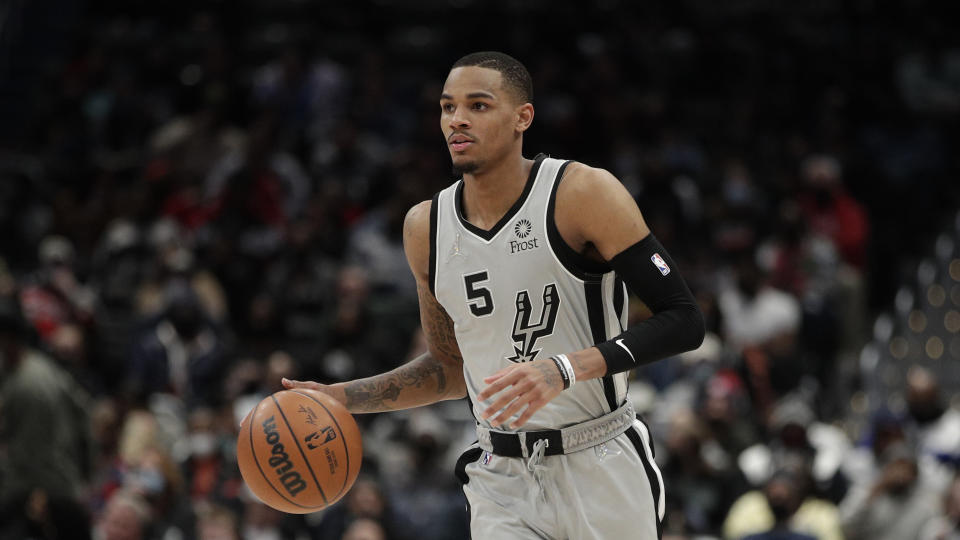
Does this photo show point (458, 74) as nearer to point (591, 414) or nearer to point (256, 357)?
point (591, 414)

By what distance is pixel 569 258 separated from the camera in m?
4.74

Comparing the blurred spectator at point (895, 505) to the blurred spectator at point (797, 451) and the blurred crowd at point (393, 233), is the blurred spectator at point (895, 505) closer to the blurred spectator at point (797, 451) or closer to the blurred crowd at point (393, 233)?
Answer: the blurred crowd at point (393, 233)

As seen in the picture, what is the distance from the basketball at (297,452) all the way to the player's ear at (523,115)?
1284 mm

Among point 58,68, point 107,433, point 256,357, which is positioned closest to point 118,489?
point 107,433

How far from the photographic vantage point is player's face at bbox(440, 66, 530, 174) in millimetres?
4824

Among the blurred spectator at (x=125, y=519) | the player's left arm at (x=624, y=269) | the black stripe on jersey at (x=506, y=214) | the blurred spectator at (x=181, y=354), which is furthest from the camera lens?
the blurred spectator at (x=181, y=354)

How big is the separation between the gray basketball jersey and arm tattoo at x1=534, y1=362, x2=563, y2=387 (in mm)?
479

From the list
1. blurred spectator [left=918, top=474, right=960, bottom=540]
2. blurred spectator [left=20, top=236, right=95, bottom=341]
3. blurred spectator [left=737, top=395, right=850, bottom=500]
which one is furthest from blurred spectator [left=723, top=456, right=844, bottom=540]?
blurred spectator [left=20, top=236, right=95, bottom=341]

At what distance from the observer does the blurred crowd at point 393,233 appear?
32.3 ft

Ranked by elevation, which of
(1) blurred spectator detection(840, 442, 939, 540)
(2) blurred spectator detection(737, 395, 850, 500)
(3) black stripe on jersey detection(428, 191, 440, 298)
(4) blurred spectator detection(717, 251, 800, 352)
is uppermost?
(3) black stripe on jersey detection(428, 191, 440, 298)

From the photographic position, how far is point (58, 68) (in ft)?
52.9

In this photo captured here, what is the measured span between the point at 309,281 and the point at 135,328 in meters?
1.64

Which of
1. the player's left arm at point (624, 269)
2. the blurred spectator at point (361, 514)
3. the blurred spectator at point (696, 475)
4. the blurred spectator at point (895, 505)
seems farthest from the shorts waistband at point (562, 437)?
the blurred spectator at point (895, 505)

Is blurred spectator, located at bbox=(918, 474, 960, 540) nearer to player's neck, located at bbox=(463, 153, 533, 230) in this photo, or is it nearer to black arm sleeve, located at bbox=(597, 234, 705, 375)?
black arm sleeve, located at bbox=(597, 234, 705, 375)
